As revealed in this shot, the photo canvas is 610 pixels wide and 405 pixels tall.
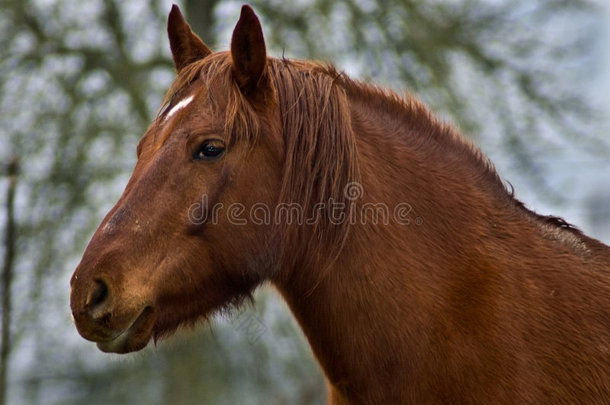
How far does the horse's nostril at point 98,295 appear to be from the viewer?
244cm

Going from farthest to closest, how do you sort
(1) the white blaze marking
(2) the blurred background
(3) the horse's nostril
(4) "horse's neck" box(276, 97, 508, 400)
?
(2) the blurred background < (1) the white blaze marking < (4) "horse's neck" box(276, 97, 508, 400) < (3) the horse's nostril

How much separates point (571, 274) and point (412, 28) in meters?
7.28

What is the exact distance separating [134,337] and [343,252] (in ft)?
2.64

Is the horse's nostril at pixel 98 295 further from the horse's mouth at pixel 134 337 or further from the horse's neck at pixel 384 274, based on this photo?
the horse's neck at pixel 384 274

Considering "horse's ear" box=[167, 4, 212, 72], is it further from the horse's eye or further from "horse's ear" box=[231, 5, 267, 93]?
the horse's eye

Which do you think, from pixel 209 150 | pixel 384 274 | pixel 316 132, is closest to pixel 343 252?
pixel 384 274

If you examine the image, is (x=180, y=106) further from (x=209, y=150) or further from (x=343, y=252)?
(x=343, y=252)

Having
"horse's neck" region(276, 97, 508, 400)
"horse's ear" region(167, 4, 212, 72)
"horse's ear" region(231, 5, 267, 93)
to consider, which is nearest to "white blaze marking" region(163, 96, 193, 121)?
"horse's ear" region(231, 5, 267, 93)

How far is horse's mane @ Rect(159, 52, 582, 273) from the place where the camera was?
2.69 m

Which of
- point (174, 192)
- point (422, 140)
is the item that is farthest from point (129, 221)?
point (422, 140)

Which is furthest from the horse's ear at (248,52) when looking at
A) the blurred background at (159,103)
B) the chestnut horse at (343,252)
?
the blurred background at (159,103)

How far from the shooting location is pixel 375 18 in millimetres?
9570

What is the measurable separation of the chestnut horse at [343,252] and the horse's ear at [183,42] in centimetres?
31

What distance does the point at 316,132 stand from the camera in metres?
2.73
